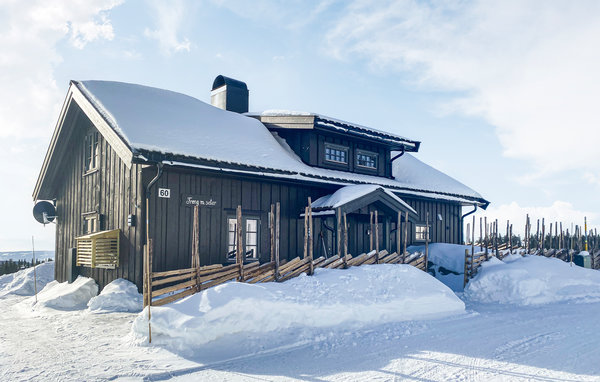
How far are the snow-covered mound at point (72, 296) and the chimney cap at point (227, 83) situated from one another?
893cm

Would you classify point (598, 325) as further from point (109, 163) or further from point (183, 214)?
point (109, 163)

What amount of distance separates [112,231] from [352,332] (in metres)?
6.99

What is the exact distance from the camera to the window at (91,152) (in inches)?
578

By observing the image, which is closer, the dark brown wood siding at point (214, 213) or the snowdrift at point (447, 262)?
the dark brown wood siding at point (214, 213)

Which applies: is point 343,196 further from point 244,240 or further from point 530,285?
point 530,285

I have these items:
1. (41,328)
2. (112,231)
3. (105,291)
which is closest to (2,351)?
(41,328)

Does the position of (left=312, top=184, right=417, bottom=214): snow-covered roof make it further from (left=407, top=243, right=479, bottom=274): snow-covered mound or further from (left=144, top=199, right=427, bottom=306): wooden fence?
(left=407, top=243, right=479, bottom=274): snow-covered mound

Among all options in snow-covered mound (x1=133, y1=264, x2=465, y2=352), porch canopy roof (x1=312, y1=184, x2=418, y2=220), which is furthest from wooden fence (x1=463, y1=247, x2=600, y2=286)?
snow-covered mound (x1=133, y1=264, x2=465, y2=352)

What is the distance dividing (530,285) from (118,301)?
1160 centimetres

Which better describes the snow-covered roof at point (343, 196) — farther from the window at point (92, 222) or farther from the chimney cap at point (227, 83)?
the chimney cap at point (227, 83)

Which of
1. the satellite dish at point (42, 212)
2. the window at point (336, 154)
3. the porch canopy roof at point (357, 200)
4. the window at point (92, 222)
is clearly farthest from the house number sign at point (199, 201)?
the satellite dish at point (42, 212)

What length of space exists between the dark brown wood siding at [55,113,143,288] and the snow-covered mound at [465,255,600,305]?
9.81 metres

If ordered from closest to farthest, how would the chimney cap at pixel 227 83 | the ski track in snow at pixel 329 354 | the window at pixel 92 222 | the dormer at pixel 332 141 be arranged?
the ski track in snow at pixel 329 354 → the window at pixel 92 222 → the dormer at pixel 332 141 → the chimney cap at pixel 227 83

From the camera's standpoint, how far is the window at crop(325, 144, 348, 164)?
1675cm
